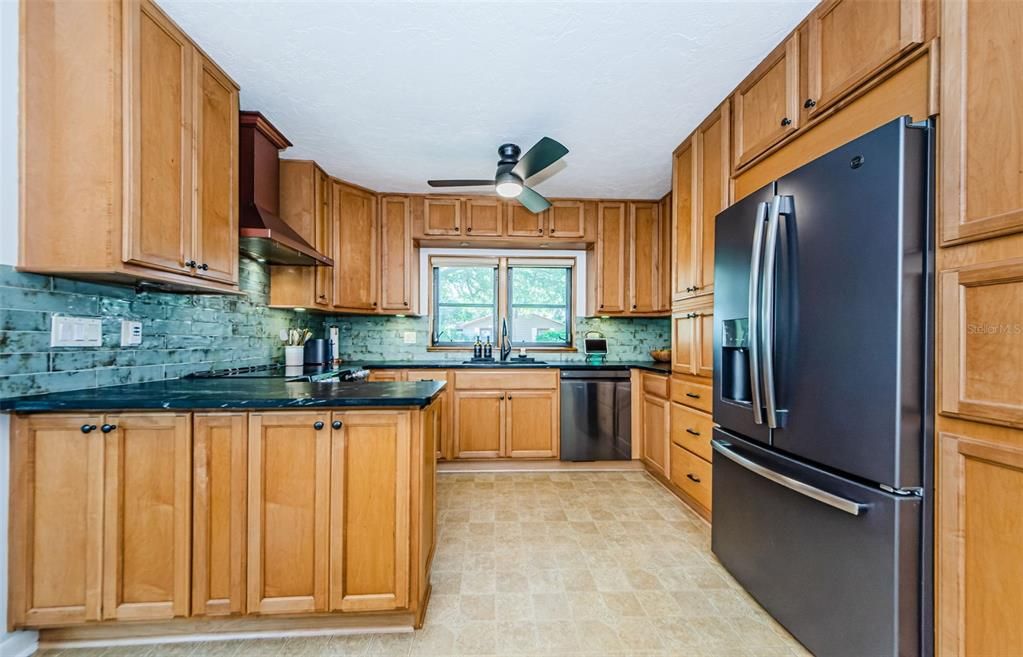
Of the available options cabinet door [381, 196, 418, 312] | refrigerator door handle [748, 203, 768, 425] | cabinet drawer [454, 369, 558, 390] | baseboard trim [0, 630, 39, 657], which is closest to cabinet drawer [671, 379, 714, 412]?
refrigerator door handle [748, 203, 768, 425]

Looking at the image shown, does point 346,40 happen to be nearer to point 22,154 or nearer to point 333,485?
point 22,154

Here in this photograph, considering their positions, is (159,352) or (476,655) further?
(159,352)

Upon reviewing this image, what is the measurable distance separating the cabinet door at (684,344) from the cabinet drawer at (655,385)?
25 cm

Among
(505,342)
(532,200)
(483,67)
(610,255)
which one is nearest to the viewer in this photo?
(483,67)

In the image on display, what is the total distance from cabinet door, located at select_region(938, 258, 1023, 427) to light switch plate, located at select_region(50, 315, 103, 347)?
115 inches

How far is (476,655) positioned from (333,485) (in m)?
0.81

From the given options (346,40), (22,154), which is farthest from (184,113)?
(346,40)

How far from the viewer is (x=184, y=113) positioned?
5.42ft

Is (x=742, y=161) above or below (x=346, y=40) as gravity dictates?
below

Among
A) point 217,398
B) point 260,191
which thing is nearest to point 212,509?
point 217,398

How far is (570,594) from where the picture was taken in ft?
5.80

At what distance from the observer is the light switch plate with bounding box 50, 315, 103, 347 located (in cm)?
149

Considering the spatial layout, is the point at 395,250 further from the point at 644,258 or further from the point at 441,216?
the point at 644,258

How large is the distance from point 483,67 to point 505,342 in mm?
2485
